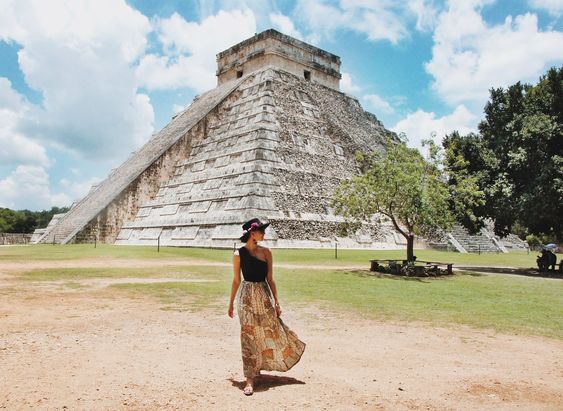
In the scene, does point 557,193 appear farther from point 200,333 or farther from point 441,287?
point 200,333

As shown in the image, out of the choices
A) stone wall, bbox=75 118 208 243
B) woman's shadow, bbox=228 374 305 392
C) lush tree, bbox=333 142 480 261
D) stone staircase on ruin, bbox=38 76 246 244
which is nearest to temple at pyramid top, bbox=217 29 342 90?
stone staircase on ruin, bbox=38 76 246 244

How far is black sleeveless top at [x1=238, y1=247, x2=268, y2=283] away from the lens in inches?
182

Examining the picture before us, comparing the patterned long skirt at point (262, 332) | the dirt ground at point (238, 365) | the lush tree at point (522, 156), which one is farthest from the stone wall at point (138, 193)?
the patterned long skirt at point (262, 332)

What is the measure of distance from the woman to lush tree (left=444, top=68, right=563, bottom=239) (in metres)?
12.8

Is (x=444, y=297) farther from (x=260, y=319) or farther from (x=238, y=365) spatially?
(x=260, y=319)

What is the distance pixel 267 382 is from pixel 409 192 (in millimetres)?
11269

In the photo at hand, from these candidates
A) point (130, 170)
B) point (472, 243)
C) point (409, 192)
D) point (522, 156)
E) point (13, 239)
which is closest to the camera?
point (409, 192)

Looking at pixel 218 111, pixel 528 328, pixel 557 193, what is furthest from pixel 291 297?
pixel 218 111

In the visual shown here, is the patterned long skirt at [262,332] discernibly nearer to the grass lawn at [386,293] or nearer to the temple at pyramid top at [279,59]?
the grass lawn at [386,293]

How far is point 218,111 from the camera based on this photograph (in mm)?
29188

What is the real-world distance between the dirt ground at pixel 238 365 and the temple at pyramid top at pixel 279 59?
26.0m

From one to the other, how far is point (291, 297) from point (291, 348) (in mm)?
5227

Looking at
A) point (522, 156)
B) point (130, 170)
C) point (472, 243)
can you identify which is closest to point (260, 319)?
point (522, 156)

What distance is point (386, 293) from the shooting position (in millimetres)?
10836
